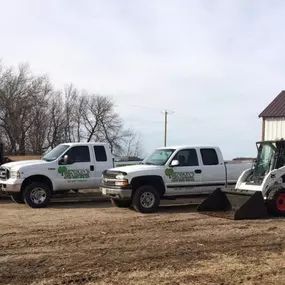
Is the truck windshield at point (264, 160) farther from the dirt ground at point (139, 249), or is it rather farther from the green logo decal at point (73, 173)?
the green logo decal at point (73, 173)

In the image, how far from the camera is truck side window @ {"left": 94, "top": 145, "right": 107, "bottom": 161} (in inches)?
643

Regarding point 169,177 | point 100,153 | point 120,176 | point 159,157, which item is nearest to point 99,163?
point 100,153

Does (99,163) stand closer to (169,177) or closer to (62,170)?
(62,170)

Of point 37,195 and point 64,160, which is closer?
point 37,195

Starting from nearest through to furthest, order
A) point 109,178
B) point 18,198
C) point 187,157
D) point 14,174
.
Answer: point 109,178 → point 187,157 → point 14,174 → point 18,198

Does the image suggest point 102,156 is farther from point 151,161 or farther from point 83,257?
point 83,257

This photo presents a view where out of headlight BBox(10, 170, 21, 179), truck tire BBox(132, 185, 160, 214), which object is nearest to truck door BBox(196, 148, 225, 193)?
truck tire BBox(132, 185, 160, 214)

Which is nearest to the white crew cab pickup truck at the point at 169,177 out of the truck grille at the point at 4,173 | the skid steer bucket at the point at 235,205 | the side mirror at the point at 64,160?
the skid steer bucket at the point at 235,205

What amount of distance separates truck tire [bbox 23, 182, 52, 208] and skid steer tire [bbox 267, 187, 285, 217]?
681 cm

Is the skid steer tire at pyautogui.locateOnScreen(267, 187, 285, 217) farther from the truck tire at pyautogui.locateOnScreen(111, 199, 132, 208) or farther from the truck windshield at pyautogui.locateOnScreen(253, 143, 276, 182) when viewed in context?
the truck tire at pyautogui.locateOnScreen(111, 199, 132, 208)

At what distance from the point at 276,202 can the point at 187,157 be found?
317 centimetres

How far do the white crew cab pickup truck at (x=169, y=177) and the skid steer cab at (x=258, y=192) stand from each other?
102 cm

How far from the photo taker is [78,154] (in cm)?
1611

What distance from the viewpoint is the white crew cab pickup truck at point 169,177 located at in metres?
13.7
